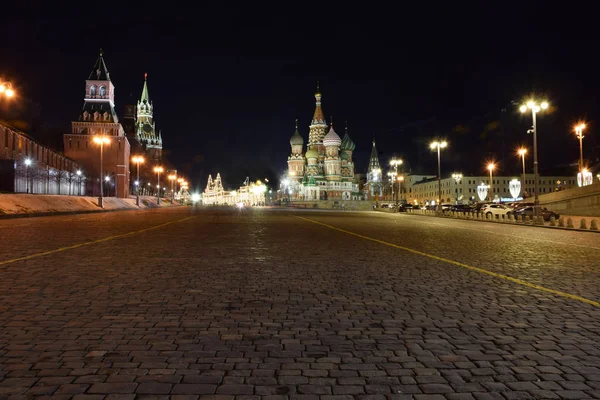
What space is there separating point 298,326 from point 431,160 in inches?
6231

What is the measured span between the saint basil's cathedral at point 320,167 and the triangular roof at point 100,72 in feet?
192

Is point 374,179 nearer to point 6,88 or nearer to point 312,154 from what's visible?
point 312,154

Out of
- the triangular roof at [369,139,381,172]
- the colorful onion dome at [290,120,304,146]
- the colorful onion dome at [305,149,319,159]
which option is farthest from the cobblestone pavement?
the triangular roof at [369,139,381,172]

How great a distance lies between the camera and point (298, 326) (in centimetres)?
579

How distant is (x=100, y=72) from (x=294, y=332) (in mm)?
103171

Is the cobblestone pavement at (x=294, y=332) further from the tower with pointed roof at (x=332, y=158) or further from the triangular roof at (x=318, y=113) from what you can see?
the triangular roof at (x=318, y=113)

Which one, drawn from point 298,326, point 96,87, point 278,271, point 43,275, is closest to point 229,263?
point 278,271

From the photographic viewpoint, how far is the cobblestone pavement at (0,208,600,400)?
401cm

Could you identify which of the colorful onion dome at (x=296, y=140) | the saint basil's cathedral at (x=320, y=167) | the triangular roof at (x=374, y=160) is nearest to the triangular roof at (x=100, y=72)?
the saint basil's cathedral at (x=320, y=167)

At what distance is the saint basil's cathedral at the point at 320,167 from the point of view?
137 meters

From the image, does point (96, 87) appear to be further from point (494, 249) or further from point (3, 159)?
point (494, 249)

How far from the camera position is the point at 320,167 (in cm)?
13938

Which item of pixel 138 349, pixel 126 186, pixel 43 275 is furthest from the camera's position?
pixel 126 186

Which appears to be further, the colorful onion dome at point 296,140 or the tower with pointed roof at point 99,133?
the colorful onion dome at point 296,140
